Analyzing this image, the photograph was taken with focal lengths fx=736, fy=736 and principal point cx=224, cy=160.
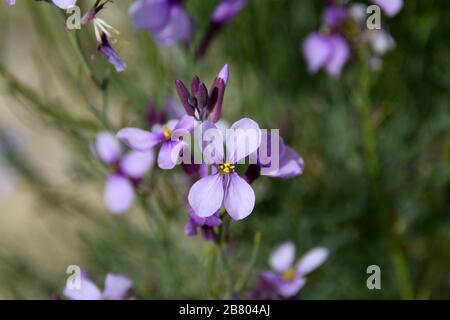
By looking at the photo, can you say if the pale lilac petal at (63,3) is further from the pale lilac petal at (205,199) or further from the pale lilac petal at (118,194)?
the pale lilac petal at (118,194)

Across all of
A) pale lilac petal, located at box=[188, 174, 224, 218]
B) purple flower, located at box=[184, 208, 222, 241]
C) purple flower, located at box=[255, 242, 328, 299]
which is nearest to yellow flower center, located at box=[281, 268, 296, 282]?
purple flower, located at box=[255, 242, 328, 299]

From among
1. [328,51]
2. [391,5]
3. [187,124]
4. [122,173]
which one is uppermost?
[328,51]

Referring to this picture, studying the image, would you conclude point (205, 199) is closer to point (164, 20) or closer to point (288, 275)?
point (288, 275)

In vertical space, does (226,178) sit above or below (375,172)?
below

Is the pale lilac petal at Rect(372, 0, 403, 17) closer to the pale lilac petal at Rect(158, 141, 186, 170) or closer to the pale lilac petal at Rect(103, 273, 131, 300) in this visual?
the pale lilac petal at Rect(158, 141, 186, 170)

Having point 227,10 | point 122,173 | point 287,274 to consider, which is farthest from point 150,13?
point 287,274

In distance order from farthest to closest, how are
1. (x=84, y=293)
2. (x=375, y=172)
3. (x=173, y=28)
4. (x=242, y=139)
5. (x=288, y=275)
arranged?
(x=375, y=172)
(x=173, y=28)
(x=288, y=275)
(x=84, y=293)
(x=242, y=139)

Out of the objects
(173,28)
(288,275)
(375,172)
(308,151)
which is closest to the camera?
(288,275)
